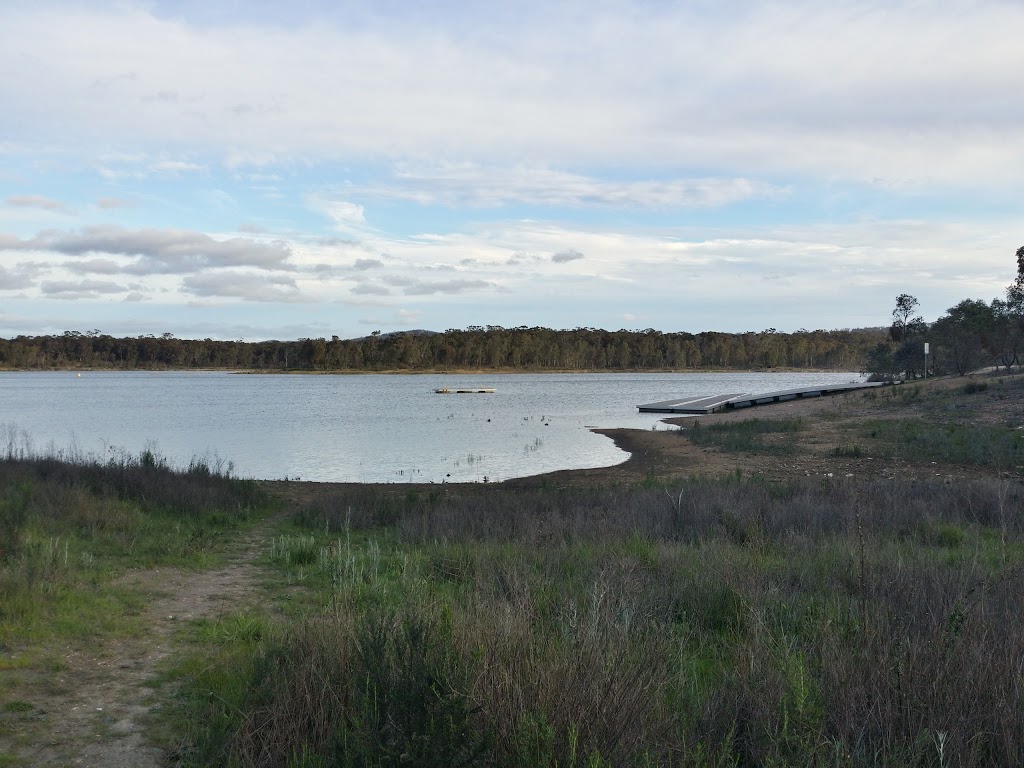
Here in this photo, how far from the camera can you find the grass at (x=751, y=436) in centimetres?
2620

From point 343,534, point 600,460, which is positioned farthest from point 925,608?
point 600,460

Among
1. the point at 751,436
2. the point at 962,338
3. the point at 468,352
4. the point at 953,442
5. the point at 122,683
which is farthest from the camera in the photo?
the point at 468,352

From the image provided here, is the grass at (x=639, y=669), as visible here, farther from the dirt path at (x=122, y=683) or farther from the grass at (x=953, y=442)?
the grass at (x=953, y=442)

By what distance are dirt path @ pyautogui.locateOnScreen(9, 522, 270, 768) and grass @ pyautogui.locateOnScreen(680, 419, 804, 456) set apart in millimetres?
20317

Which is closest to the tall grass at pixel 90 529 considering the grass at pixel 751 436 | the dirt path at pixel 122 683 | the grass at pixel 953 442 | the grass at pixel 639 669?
the dirt path at pixel 122 683

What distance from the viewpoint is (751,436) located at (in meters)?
29.8

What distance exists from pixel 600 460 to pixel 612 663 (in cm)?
2445

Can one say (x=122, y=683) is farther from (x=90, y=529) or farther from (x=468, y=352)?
(x=468, y=352)

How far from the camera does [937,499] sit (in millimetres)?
12719

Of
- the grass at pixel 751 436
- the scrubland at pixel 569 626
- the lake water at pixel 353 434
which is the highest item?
the scrubland at pixel 569 626

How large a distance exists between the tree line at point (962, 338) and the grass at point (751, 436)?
26.5m

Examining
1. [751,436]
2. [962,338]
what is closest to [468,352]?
[962,338]

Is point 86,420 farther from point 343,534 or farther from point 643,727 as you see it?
point 643,727

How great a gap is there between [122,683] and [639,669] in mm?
3851
